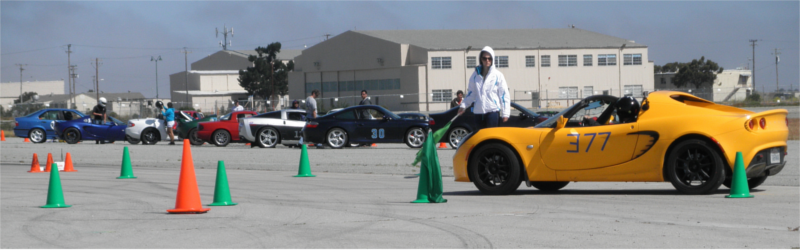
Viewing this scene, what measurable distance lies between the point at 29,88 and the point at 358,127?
484 feet

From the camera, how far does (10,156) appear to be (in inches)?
794

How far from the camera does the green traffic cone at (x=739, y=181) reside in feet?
26.0

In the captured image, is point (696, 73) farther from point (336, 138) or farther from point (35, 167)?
point (35, 167)

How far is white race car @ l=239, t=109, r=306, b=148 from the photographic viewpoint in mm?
22828

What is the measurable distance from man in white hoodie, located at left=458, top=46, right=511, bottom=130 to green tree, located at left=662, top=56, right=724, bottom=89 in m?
96.9

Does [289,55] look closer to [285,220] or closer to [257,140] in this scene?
[257,140]

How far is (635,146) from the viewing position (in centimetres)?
847

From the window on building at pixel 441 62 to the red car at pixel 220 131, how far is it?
45.8m

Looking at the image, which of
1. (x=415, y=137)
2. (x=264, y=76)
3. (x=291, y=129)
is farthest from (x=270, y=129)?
(x=264, y=76)

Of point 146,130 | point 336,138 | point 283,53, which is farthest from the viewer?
point 283,53

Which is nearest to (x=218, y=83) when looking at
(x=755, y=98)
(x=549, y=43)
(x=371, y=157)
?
(x=549, y=43)

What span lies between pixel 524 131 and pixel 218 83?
3939 inches

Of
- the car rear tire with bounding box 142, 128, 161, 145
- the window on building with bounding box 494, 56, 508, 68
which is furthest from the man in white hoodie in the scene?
the window on building with bounding box 494, 56, 508, 68

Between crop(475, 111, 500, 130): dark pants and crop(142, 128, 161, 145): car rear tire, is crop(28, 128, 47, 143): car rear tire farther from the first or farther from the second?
crop(475, 111, 500, 130): dark pants
